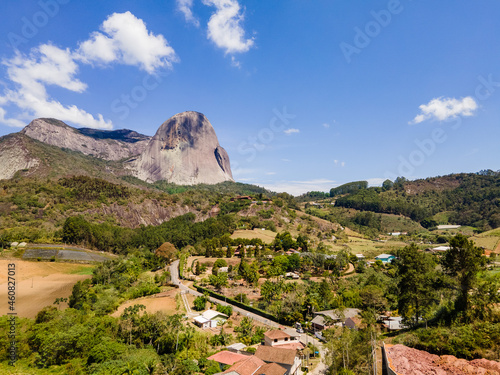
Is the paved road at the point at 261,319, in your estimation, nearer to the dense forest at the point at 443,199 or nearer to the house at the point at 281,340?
the house at the point at 281,340

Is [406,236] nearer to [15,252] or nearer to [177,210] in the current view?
[177,210]

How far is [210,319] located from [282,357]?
12.7 metres

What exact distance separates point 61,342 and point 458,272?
32145mm

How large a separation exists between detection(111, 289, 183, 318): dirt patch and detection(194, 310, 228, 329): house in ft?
13.0

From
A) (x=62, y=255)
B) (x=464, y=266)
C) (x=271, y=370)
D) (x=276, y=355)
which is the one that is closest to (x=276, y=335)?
(x=276, y=355)

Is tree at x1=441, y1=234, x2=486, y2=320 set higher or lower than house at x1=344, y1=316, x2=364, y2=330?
higher

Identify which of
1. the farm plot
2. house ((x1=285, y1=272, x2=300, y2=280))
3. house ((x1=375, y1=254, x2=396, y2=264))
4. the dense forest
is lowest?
house ((x1=285, y1=272, x2=300, y2=280))

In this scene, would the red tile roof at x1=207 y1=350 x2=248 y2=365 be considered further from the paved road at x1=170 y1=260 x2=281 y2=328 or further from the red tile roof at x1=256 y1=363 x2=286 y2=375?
the paved road at x1=170 y1=260 x2=281 y2=328

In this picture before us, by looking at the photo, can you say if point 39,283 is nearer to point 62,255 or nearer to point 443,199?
point 62,255

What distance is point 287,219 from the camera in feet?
347

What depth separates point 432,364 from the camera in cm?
1655

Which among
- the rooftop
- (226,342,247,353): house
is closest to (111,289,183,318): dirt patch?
(226,342,247,353): house

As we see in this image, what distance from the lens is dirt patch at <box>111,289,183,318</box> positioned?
36.2 m

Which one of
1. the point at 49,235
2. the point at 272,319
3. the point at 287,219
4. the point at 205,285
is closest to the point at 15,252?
the point at 49,235
